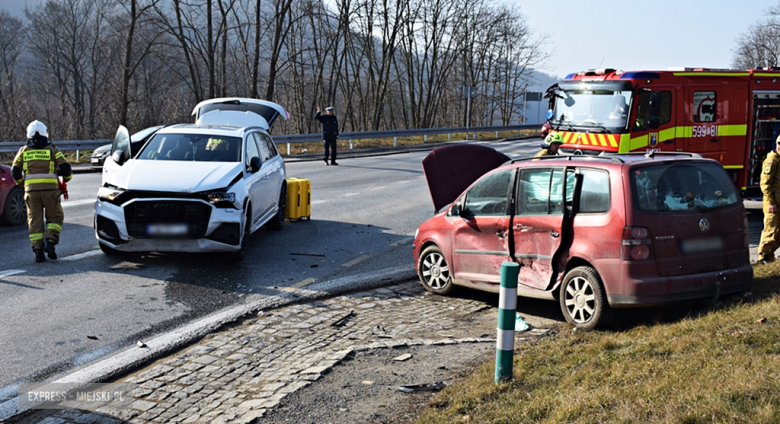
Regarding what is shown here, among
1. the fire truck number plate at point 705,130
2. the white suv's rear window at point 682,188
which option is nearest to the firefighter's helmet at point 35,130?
the white suv's rear window at point 682,188

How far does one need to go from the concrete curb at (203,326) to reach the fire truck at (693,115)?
625 centimetres

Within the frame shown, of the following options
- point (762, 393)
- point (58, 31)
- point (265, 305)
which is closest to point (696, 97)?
point (265, 305)

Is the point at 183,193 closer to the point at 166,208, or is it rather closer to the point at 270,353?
the point at 166,208

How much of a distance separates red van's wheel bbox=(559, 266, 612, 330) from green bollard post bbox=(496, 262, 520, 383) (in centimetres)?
166

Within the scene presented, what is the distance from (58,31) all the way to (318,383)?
61.8 m

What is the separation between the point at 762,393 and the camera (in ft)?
12.7

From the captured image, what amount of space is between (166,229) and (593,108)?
344 inches

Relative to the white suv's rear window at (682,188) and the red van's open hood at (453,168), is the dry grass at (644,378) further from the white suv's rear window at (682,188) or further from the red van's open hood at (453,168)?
the red van's open hood at (453,168)

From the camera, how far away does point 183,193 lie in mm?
9023

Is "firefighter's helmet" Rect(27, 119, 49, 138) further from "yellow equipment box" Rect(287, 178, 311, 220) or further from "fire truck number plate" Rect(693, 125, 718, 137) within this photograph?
"fire truck number plate" Rect(693, 125, 718, 137)

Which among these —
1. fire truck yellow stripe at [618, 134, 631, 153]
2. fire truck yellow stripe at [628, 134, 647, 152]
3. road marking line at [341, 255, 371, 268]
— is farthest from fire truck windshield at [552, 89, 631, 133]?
road marking line at [341, 255, 371, 268]

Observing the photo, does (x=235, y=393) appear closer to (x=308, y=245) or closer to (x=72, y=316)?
(x=72, y=316)

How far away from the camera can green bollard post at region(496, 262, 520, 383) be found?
4867mm

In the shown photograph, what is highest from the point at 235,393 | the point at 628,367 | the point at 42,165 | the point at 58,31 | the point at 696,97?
the point at 58,31
